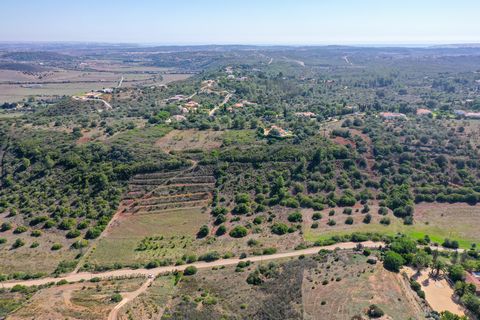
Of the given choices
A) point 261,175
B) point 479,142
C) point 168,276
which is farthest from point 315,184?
point 479,142

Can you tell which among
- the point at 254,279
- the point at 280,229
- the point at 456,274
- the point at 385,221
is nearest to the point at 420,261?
the point at 456,274

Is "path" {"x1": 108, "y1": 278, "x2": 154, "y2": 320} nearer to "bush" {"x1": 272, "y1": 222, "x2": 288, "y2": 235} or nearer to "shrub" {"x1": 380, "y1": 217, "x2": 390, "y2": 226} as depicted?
"bush" {"x1": 272, "y1": 222, "x2": 288, "y2": 235}

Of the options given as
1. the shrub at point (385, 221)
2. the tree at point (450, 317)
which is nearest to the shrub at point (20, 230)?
the shrub at point (385, 221)

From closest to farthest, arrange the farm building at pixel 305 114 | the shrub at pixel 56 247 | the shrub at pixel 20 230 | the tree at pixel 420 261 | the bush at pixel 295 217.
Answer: the tree at pixel 420 261 < the shrub at pixel 56 247 < the shrub at pixel 20 230 < the bush at pixel 295 217 < the farm building at pixel 305 114

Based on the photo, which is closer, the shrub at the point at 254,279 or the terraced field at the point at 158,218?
the shrub at the point at 254,279

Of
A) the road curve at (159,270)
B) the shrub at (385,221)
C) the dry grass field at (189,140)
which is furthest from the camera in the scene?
the dry grass field at (189,140)

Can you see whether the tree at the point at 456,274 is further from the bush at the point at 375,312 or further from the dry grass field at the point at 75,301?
the dry grass field at the point at 75,301

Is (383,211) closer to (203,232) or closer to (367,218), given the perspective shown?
(367,218)

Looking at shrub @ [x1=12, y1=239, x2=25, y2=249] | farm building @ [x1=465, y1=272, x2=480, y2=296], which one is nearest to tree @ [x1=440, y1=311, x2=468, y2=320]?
farm building @ [x1=465, y1=272, x2=480, y2=296]
